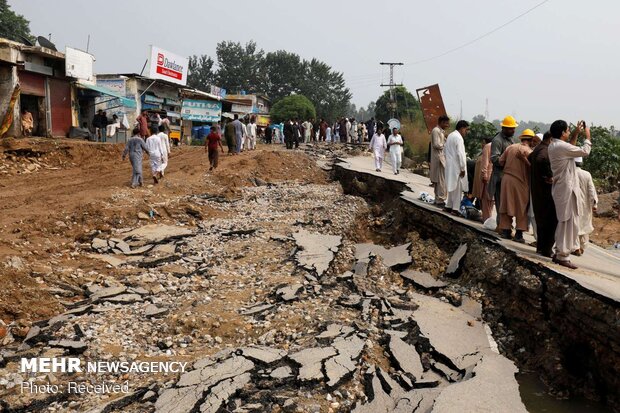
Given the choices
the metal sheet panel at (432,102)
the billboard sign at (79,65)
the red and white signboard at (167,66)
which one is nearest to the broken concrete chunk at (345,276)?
the metal sheet panel at (432,102)

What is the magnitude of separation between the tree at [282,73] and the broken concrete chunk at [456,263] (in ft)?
210

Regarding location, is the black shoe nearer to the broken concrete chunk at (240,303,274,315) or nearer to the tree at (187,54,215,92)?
the broken concrete chunk at (240,303,274,315)

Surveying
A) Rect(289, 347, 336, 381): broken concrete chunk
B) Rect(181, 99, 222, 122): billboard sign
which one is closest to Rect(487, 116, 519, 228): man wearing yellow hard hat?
Rect(289, 347, 336, 381): broken concrete chunk

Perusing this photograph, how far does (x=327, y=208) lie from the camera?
1056 cm

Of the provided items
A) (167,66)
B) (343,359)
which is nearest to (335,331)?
(343,359)

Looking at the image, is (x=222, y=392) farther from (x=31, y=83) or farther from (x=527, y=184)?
(x=31, y=83)

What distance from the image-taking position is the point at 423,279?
6.38m

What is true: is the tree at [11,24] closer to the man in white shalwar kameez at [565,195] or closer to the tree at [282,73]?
the tree at [282,73]

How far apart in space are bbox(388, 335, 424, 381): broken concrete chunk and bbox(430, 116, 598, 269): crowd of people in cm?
213

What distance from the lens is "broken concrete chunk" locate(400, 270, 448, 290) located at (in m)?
6.18

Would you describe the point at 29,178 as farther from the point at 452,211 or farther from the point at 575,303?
the point at 575,303

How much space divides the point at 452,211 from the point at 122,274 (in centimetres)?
515

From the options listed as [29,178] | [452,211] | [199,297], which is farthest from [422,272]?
[29,178]

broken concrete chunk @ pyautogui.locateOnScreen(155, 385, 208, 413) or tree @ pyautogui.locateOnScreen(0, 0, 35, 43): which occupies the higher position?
tree @ pyautogui.locateOnScreen(0, 0, 35, 43)
